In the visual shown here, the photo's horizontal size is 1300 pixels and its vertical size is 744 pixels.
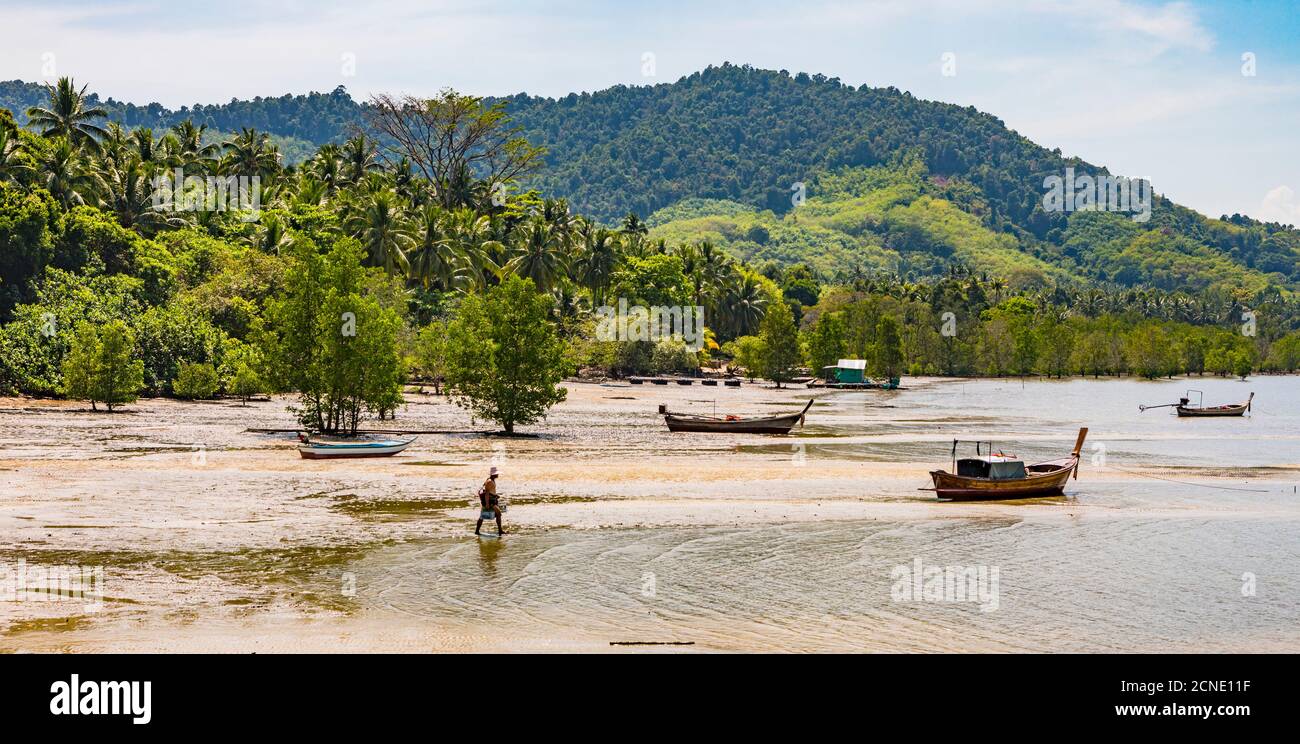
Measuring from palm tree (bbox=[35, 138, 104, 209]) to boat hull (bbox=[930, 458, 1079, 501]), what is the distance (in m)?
75.4

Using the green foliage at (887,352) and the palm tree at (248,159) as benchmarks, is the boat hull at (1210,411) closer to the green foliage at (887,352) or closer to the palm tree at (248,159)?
the green foliage at (887,352)

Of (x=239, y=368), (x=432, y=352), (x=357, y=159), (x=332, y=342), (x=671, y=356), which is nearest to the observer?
(x=332, y=342)

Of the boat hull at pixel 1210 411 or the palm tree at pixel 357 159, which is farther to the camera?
the palm tree at pixel 357 159

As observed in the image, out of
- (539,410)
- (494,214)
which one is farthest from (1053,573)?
(494,214)

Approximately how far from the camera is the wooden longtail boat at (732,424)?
64625 mm

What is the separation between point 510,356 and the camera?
55719 millimetres

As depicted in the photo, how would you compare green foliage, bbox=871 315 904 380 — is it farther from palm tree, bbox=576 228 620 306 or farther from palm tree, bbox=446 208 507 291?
palm tree, bbox=446 208 507 291

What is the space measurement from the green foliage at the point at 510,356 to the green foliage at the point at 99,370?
20977 mm

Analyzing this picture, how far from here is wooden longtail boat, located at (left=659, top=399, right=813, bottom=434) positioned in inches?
2544

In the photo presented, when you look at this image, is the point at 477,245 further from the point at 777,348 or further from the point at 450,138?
the point at 777,348

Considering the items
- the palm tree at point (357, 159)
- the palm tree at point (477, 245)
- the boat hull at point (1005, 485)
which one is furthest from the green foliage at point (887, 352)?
the boat hull at point (1005, 485)

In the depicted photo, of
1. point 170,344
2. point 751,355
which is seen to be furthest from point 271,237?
point 751,355

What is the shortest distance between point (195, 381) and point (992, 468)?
5418cm
